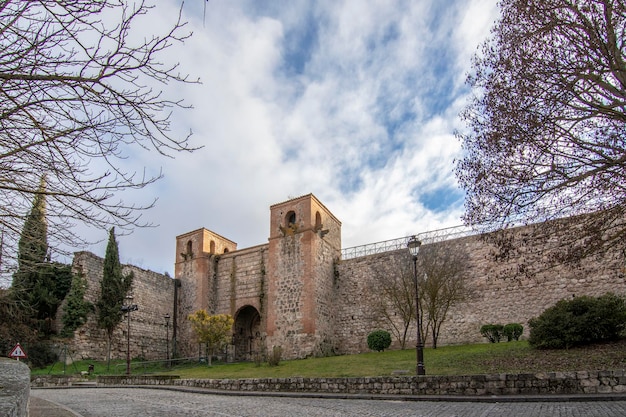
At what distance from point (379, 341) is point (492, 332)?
4.65 meters

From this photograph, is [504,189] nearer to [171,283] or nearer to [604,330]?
[604,330]

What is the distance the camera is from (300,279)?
72.1ft

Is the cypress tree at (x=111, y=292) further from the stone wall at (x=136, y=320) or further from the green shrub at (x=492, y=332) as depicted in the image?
the green shrub at (x=492, y=332)

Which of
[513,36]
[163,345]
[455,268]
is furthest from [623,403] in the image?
[163,345]

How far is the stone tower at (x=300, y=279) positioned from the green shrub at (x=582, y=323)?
11.3 m

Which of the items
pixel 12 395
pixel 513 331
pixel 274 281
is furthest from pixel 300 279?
pixel 12 395

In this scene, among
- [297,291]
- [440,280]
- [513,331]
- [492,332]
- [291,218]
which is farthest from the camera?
[291,218]

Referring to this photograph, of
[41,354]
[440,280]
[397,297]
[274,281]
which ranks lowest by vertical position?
[41,354]

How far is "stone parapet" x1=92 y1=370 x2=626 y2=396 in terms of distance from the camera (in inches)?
331

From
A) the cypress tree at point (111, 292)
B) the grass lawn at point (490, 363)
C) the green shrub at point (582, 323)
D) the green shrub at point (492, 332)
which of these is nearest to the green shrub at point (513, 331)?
the green shrub at point (492, 332)

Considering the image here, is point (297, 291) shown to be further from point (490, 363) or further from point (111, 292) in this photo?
point (490, 363)

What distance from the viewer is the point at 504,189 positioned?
354 inches

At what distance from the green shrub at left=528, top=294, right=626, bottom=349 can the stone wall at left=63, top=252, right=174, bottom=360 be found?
64.3ft

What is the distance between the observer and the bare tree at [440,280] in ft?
60.8
